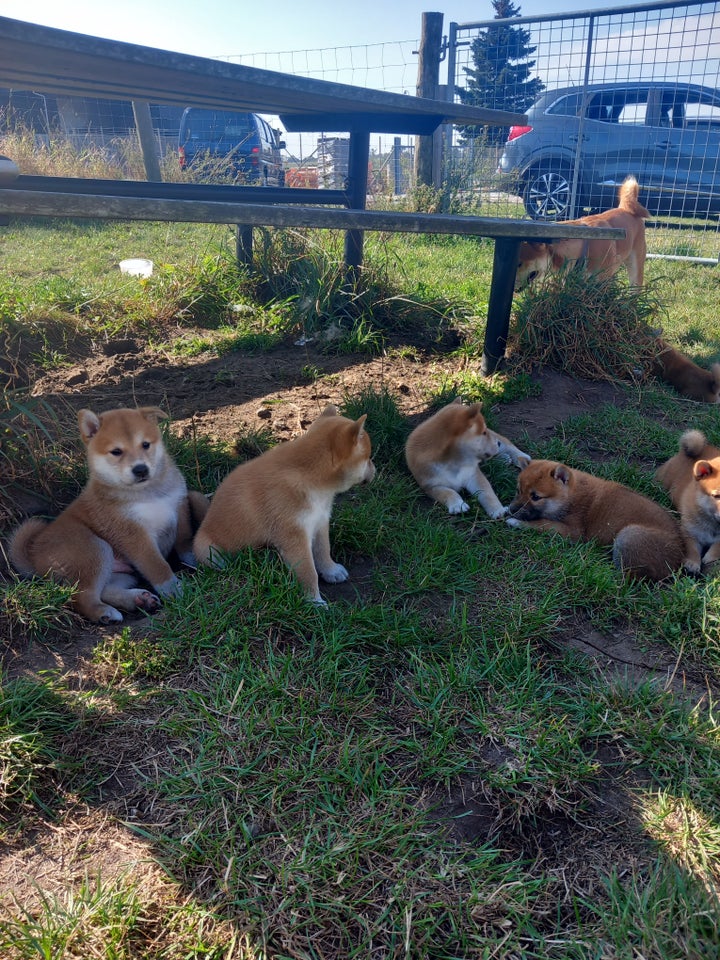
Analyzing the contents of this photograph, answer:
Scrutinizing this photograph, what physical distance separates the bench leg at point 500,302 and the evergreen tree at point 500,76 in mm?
6857

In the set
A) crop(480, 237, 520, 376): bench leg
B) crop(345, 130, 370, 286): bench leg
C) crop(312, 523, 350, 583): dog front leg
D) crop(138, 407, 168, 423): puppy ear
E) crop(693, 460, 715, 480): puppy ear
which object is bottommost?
crop(312, 523, 350, 583): dog front leg

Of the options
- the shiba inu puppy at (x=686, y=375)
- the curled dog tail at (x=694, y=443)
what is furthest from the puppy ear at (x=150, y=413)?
the shiba inu puppy at (x=686, y=375)

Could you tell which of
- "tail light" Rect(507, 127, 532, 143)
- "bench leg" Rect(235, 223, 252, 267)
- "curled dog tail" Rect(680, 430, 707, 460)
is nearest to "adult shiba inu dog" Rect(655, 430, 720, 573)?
"curled dog tail" Rect(680, 430, 707, 460)

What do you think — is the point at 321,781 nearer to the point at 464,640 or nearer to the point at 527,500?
the point at 464,640

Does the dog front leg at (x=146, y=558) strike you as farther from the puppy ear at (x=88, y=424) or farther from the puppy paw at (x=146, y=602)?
the puppy ear at (x=88, y=424)

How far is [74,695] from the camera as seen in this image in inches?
90.7

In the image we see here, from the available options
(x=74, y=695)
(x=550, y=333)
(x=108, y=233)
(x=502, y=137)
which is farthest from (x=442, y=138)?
(x=74, y=695)

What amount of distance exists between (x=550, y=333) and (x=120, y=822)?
176 inches

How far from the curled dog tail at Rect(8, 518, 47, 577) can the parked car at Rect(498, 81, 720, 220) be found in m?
8.69

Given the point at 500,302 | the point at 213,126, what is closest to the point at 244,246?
the point at 500,302

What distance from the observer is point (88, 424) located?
122 inches

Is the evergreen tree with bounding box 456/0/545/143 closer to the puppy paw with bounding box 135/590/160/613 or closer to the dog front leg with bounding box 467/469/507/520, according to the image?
the dog front leg with bounding box 467/469/507/520

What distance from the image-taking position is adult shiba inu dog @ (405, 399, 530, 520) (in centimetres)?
390

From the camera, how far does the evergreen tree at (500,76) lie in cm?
1041
